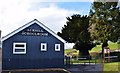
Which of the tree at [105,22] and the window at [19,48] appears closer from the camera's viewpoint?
the window at [19,48]

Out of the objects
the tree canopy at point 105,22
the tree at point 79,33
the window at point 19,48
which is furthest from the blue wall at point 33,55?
the tree at point 79,33

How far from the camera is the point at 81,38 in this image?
179ft

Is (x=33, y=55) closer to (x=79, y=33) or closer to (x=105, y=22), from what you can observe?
(x=105, y=22)

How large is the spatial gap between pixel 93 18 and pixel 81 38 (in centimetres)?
543

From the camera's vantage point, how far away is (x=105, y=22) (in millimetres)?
48062

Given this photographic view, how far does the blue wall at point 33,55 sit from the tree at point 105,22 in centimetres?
1457

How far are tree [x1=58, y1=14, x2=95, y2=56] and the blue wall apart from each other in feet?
66.7

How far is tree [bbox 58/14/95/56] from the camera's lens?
180 feet

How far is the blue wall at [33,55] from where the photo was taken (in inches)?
1292

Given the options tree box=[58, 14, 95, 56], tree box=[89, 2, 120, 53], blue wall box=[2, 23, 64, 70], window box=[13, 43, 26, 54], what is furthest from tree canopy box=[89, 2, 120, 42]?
window box=[13, 43, 26, 54]

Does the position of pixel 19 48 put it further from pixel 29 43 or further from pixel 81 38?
pixel 81 38

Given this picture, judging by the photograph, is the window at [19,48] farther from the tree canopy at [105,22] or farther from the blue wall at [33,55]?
the tree canopy at [105,22]

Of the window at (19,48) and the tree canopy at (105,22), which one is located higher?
the tree canopy at (105,22)

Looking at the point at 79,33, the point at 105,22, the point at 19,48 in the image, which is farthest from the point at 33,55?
the point at 79,33
